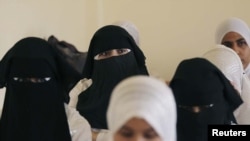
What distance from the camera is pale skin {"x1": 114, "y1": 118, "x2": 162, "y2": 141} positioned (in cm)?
162

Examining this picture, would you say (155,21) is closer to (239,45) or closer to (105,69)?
(239,45)

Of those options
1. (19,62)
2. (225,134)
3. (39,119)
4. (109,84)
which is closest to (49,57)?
(19,62)

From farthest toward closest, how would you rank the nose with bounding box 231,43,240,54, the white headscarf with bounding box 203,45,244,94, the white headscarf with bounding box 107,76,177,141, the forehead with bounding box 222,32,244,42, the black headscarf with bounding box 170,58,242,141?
the forehead with bounding box 222,32,244,42 → the nose with bounding box 231,43,240,54 → the white headscarf with bounding box 203,45,244,94 → the black headscarf with bounding box 170,58,242,141 → the white headscarf with bounding box 107,76,177,141

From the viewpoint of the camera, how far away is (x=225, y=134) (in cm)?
217

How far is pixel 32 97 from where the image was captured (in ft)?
7.47

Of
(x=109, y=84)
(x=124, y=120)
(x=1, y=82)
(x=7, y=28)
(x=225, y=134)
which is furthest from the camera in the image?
(x=7, y=28)

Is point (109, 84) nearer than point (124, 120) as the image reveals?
No

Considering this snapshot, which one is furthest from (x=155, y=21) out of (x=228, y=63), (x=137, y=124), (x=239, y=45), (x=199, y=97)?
(x=137, y=124)

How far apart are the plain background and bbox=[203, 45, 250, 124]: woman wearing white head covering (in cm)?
128

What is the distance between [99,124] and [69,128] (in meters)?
0.50

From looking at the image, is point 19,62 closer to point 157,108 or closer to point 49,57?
point 49,57

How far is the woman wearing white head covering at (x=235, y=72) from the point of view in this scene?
2.84 meters

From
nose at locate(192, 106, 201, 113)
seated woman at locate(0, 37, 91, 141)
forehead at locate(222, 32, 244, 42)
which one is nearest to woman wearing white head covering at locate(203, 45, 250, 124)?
forehead at locate(222, 32, 244, 42)

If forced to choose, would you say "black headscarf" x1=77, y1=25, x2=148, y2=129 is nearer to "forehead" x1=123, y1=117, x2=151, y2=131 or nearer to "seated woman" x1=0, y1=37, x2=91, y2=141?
"seated woman" x1=0, y1=37, x2=91, y2=141
